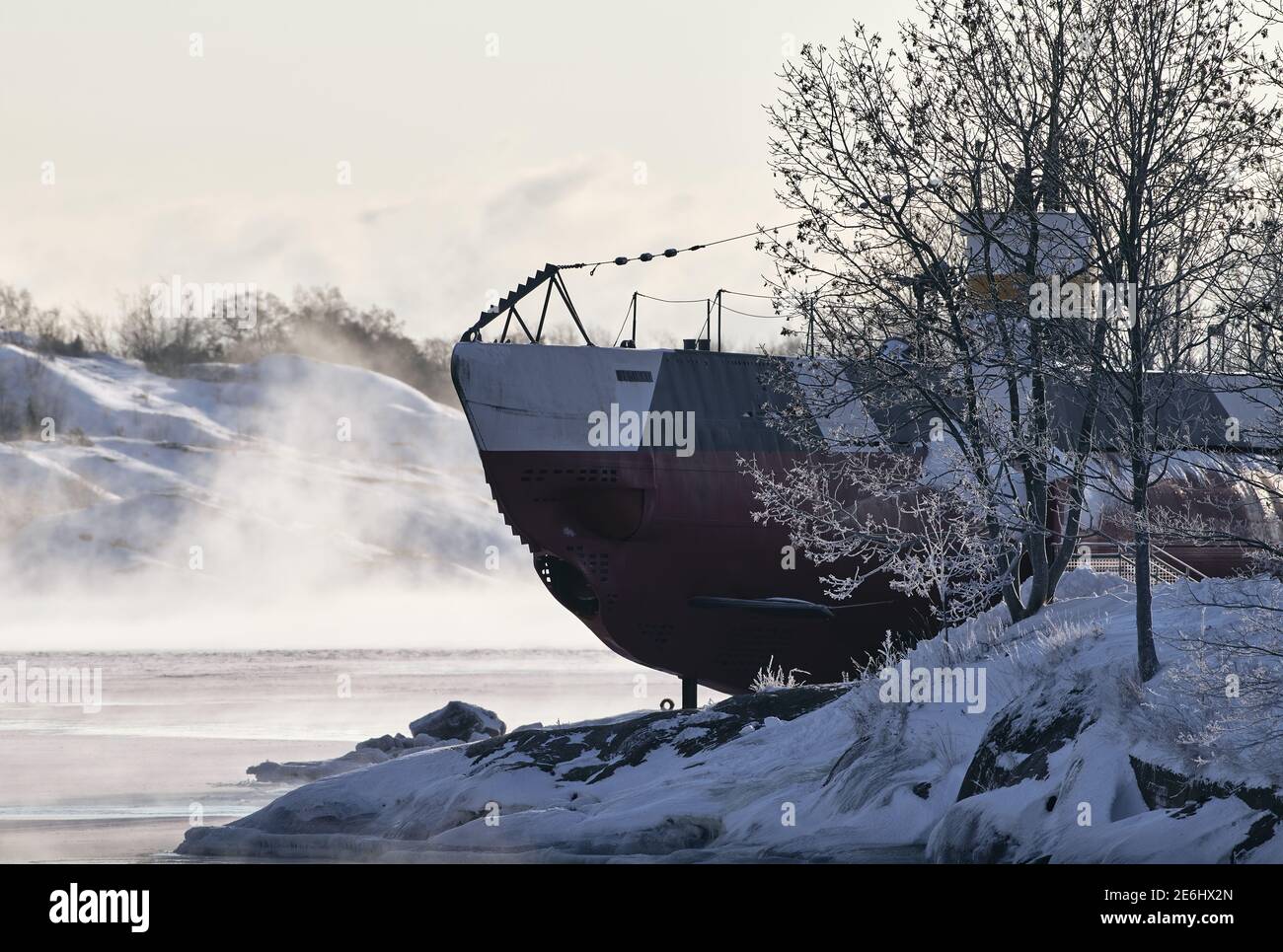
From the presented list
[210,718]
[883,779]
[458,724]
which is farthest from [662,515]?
[210,718]

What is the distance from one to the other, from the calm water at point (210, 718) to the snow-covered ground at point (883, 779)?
2.08 meters

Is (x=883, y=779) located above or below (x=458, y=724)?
above

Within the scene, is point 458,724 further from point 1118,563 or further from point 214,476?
point 214,476

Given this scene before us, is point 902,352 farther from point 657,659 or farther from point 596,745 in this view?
point 657,659

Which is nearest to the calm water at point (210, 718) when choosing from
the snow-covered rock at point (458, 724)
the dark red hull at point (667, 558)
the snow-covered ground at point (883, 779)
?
the snow-covered rock at point (458, 724)

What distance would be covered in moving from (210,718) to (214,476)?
53063mm

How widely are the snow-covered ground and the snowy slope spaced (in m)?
54.6

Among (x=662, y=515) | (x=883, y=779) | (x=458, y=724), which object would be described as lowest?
(x=458, y=724)

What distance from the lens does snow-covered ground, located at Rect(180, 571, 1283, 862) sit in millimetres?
18938

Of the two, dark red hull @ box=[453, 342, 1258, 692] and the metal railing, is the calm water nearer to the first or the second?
dark red hull @ box=[453, 342, 1258, 692]

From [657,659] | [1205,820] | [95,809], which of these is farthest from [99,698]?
[1205,820]

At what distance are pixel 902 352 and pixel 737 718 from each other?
211 inches

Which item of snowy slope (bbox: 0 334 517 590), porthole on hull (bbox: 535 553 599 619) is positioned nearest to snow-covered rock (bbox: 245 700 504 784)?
porthole on hull (bbox: 535 553 599 619)

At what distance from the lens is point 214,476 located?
92.8 metres
